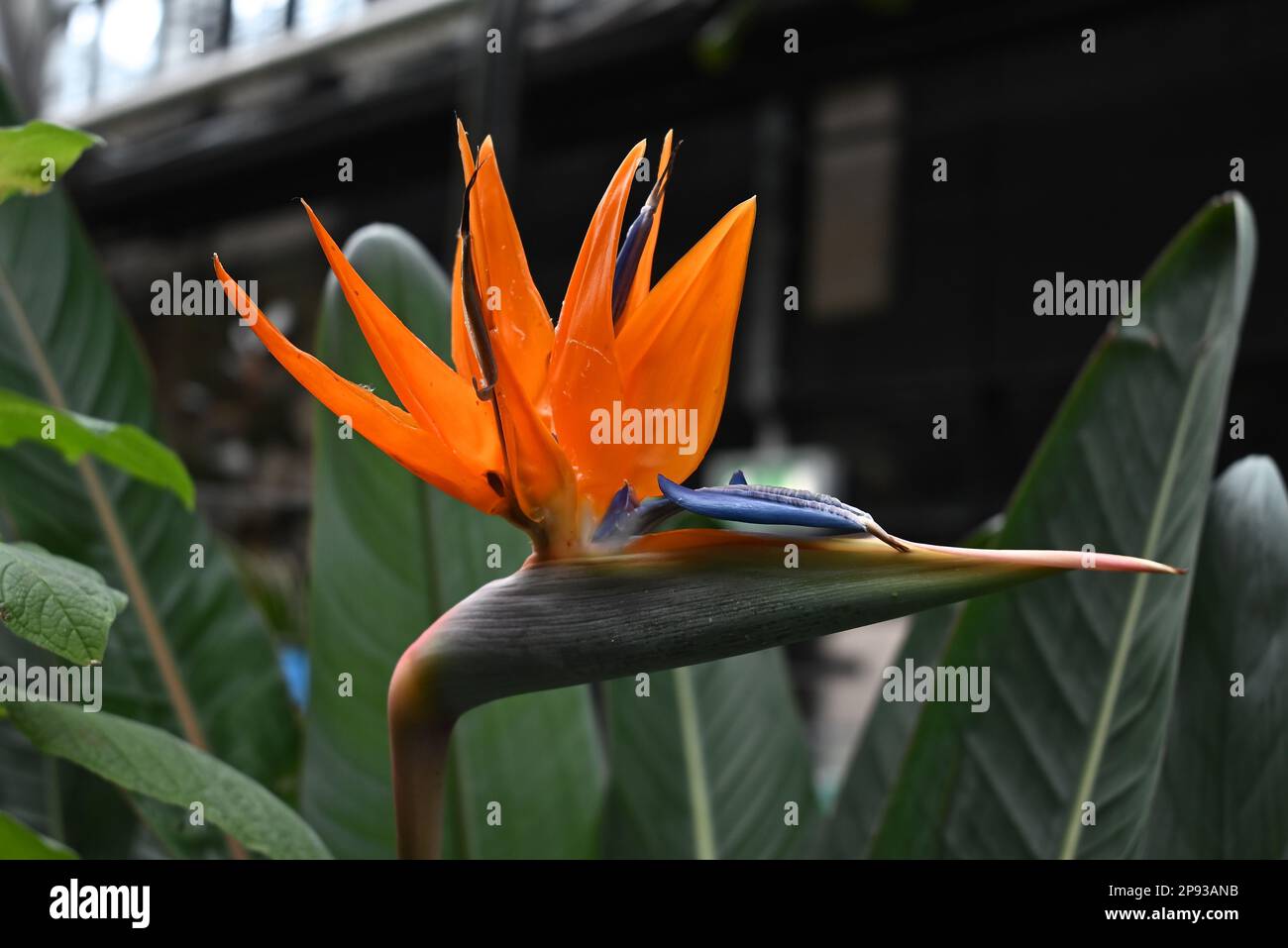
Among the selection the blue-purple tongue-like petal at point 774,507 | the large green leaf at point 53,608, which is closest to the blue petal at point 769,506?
the blue-purple tongue-like petal at point 774,507

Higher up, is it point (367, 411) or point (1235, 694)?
point (367, 411)

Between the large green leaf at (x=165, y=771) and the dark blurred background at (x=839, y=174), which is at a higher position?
the dark blurred background at (x=839, y=174)

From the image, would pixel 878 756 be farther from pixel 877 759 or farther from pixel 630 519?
pixel 630 519

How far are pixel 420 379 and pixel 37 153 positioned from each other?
0.58 feet

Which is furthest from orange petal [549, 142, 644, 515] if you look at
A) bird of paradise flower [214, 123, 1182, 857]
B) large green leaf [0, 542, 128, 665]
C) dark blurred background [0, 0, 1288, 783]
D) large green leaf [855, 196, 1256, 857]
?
dark blurred background [0, 0, 1288, 783]

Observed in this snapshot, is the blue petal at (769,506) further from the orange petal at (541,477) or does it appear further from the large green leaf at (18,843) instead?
the large green leaf at (18,843)

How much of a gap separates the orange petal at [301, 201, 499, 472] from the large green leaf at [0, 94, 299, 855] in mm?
375

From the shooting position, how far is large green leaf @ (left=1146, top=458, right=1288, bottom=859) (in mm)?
504

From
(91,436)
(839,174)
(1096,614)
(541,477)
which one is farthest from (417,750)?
(839,174)

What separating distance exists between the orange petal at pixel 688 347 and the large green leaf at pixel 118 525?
40 centimetres

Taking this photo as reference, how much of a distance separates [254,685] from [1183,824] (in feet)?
1.56

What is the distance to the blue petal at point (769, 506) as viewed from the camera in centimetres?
27

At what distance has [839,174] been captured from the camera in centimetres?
367
